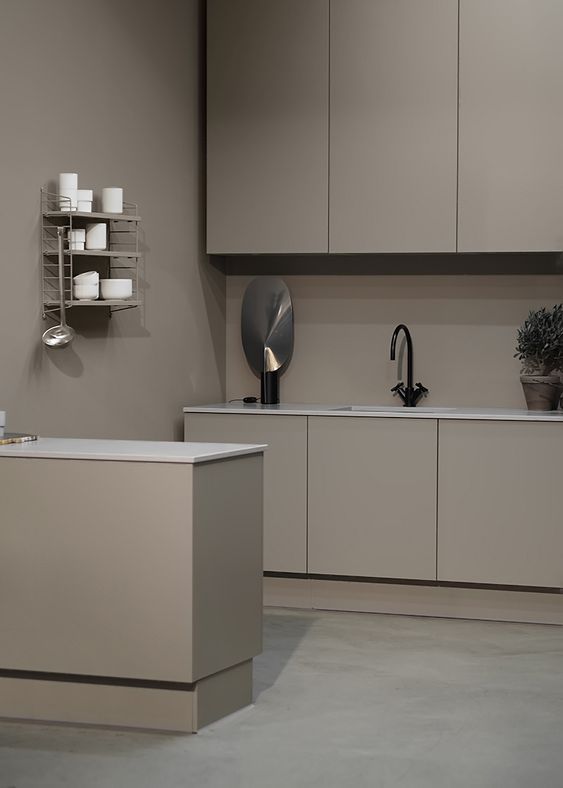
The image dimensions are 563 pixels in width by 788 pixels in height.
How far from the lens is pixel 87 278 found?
371 centimetres

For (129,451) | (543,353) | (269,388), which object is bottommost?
(129,451)

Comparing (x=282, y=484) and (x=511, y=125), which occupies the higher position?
(x=511, y=125)

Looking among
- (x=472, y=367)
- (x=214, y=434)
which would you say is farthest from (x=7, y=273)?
(x=472, y=367)

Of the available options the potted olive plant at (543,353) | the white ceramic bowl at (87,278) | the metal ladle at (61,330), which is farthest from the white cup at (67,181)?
the potted olive plant at (543,353)

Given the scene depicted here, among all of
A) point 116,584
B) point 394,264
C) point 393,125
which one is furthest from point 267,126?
point 116,584

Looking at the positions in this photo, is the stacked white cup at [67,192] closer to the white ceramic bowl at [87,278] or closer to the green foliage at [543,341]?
the white ceramic bowl at [87,278]

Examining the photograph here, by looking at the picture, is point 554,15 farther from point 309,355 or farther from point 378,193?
point 309,355

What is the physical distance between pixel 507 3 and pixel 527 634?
252 cm

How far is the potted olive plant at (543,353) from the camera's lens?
4.64m

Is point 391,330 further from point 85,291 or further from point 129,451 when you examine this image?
point 129,451

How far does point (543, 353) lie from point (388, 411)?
0.70 m

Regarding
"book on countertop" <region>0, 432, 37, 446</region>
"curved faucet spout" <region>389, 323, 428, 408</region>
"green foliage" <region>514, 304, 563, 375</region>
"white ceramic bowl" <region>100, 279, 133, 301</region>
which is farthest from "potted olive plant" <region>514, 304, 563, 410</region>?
"book on countertop" <region>0, 432, 37, 446</region>

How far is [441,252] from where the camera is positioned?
183 inches

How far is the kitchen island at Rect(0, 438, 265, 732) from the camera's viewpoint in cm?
297
